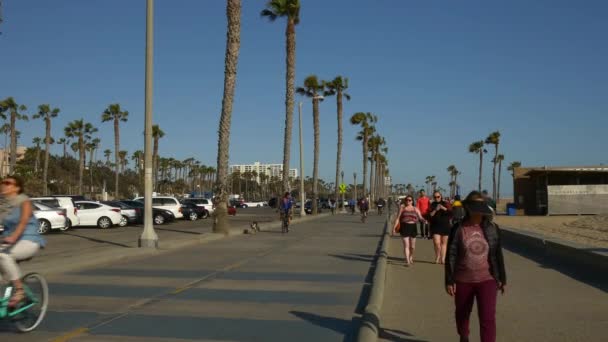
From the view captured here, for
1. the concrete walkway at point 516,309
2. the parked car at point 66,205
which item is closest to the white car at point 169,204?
the parked car at point 66,205

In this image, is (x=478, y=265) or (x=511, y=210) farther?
(x=511, y=210)

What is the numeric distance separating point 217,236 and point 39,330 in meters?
16.7

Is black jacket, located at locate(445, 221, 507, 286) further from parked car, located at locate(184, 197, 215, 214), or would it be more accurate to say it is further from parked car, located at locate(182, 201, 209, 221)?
parked car, located at locate(184, 197, 215, 214)

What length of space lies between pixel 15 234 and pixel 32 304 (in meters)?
0.87

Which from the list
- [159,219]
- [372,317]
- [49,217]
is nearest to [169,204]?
[159,219]

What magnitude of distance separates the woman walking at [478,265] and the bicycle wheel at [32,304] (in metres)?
4.65

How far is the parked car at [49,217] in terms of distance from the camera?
26.7 meters

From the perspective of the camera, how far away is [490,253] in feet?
20.6

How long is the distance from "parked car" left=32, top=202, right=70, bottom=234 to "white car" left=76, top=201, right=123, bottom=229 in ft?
15.6

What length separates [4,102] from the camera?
63719 mm

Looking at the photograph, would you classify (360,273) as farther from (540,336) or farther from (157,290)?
(540,336)

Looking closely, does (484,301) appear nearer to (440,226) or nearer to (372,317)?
(372,317)

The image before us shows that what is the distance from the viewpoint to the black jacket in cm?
629

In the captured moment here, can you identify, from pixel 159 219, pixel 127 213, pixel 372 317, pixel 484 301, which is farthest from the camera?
pixel 159 219
